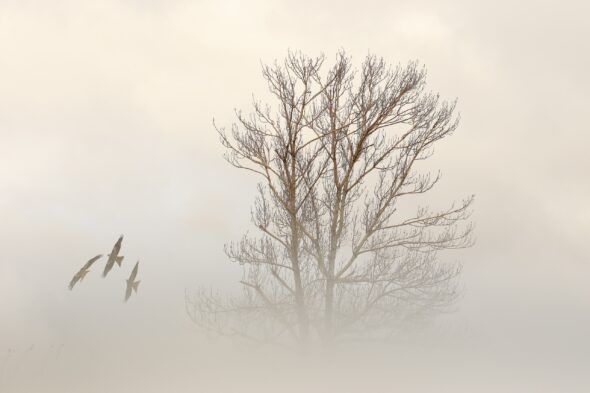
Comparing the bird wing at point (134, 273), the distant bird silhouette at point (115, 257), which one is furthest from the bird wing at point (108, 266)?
the bird wing at point (134, 273)

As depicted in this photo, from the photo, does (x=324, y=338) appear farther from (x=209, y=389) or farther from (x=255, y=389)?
(x=255, y=389)

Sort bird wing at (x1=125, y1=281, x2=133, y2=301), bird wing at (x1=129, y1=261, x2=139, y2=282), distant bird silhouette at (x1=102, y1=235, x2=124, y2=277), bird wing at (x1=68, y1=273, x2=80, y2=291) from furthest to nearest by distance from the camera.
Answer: bird wing at (x1=129, y1=261, x2=139, y2=282) → distant bird silhouette at (x1=102, y1=235, x2=124, y2=277) → bird wing at (x1=125, y1=281, x2=133, y2=301) → bird wing at (x1=68, y1=273, x2=80, y2=291)

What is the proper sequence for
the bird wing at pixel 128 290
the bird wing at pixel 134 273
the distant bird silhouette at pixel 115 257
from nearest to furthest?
the bird wing at pixel 128 290 → the distant bird silhouette at pixel 115 257 → the bird wing at pixel 134 273

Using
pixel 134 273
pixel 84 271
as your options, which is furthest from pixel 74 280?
pixel 134 273

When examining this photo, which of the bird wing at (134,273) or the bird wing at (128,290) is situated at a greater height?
the bird wing at (134,273)

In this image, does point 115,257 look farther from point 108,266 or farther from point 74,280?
point 74,280

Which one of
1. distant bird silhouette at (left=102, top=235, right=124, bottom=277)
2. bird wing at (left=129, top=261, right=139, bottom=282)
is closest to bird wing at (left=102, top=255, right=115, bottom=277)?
distant bird silhouette at (left=102, top=235, right=124, bottom=277)

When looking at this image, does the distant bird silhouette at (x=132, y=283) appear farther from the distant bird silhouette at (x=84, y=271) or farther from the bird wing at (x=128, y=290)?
the distant bird silhouette at (x=84, y=271)

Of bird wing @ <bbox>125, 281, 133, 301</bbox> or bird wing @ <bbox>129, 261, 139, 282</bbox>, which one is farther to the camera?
bird wing @ <bbox>129, 261, 139, 282</bbox>

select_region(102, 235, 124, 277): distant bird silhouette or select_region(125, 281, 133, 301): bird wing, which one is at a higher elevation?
select_region(102, 235, 124, 277): distant bird silhouette

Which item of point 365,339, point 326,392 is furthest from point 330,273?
point 326,392

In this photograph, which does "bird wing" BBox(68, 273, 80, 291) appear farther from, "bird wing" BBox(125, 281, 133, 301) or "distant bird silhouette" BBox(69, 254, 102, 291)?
"bird wing" BBox(125, 281, 133, 301)

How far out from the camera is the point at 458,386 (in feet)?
32.0

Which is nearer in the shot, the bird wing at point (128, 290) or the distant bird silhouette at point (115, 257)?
the bird wing at point (128, 290)
